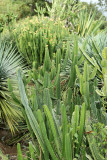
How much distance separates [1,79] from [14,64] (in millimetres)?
511

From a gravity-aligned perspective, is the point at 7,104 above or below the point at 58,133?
below

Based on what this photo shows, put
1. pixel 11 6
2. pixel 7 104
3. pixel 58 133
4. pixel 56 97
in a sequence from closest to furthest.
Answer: pixel 58 133 < pixel 56 97 < pixel 7 104 < pixel 11 6

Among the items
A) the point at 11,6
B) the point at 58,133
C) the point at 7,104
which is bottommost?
the point at 7,104

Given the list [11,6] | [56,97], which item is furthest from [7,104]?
[11,6]

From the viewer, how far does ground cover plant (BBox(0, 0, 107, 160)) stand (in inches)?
44.1

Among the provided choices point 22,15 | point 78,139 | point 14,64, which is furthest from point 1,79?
point 22,15

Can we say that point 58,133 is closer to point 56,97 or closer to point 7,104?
point 56,97

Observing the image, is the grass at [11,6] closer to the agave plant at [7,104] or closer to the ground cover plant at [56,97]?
the ground cover plant at [56,97]

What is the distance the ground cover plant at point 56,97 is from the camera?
3.67 ft

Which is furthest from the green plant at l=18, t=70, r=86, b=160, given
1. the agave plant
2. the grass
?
the grass

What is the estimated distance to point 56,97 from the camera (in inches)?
72.2

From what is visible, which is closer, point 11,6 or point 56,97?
point 56,97

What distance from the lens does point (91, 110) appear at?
153 cm

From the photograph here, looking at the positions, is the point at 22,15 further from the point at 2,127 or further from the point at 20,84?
the point at 20,84
